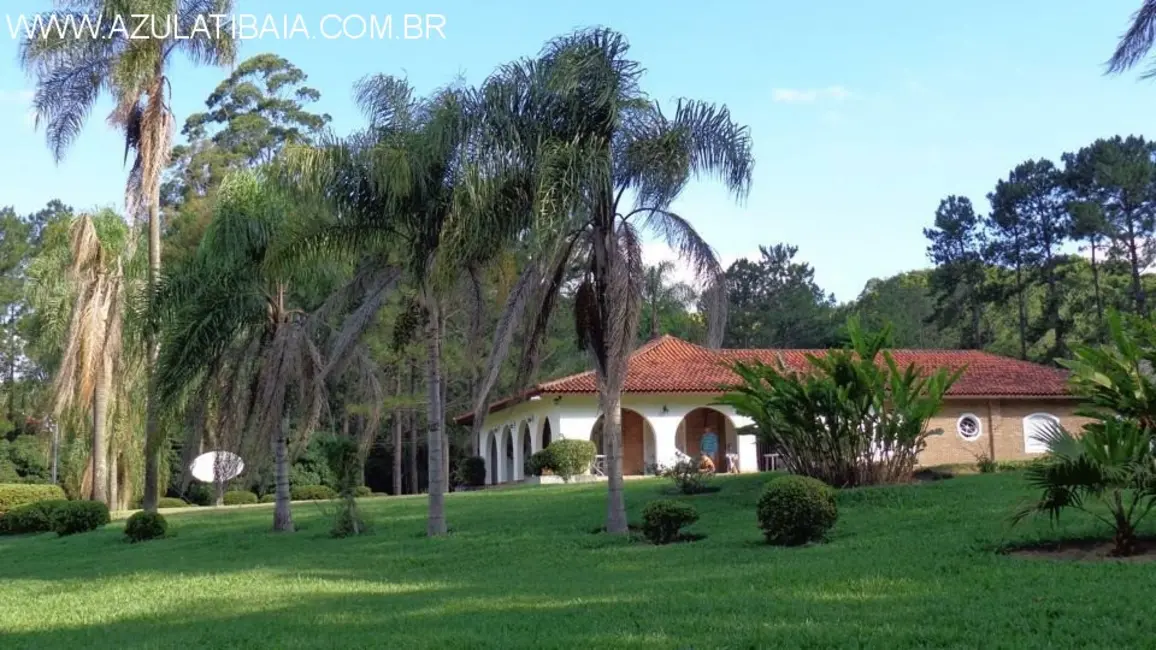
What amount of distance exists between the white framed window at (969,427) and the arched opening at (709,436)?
6455 mm

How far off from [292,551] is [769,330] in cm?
3916

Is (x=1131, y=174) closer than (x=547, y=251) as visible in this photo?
No

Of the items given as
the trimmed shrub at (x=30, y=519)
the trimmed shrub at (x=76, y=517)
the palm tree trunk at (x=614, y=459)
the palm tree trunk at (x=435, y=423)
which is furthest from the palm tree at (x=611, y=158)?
the trimmed shrub at (x=30, y=519)

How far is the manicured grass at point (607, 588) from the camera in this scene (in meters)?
7.81

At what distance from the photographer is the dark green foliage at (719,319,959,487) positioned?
16.6 meters

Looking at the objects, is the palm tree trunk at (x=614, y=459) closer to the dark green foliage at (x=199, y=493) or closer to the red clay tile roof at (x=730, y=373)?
the red clay tile roof at (x=730, y=373)

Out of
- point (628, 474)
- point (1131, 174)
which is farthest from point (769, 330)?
point (628, 474)

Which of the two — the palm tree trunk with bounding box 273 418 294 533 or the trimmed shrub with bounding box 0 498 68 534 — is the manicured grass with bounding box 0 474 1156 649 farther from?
the trimmed shrub with bounding box 0 498 68 534

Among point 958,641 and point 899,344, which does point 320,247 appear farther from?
point 899,344

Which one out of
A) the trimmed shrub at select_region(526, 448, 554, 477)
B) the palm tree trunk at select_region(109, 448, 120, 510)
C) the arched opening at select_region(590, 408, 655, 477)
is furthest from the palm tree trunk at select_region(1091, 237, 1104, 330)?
the palm tree trunk at select_region(109, 448, 120, 510)

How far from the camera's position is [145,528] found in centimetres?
2025

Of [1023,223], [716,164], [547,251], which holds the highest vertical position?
[1023,223]

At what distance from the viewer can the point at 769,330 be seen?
53.1 metres

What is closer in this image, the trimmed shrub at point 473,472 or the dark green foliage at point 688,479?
the dark green foliage at point 688,479
